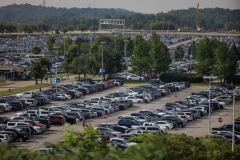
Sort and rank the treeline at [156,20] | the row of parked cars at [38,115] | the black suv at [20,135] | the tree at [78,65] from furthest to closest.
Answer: the treeline at [156,20] → the tree at [78,65] → the row of parked cars at [38,115] → the black suv at [20,135]

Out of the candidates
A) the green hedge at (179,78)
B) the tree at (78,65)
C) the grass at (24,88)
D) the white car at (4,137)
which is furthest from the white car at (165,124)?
the tree at (78,65)

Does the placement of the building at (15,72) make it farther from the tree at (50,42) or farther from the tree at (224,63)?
the tree at (50,42)

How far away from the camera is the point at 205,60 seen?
4144 cm

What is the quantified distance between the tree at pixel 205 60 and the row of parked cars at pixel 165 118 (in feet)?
20.2

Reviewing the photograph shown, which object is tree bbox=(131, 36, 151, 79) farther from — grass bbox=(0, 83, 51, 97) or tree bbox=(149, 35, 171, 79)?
grass bbox=(0, 83, 51, 97)

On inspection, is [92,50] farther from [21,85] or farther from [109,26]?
[109,26]

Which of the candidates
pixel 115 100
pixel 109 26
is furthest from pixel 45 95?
pixel 109 26

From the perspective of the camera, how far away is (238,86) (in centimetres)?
3875

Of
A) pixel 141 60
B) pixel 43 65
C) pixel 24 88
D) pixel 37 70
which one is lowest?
pixel 24 88

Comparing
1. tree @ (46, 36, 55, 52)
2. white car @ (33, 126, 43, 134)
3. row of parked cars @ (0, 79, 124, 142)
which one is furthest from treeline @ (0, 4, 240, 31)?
white car @ (33, 126, 43, 134)

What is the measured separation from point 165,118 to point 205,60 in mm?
17050

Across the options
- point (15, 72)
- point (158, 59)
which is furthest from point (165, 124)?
point (15, 72)

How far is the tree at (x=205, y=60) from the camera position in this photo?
1615 inches

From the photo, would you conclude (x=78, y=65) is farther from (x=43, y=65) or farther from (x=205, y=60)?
(x=205, y=60)
